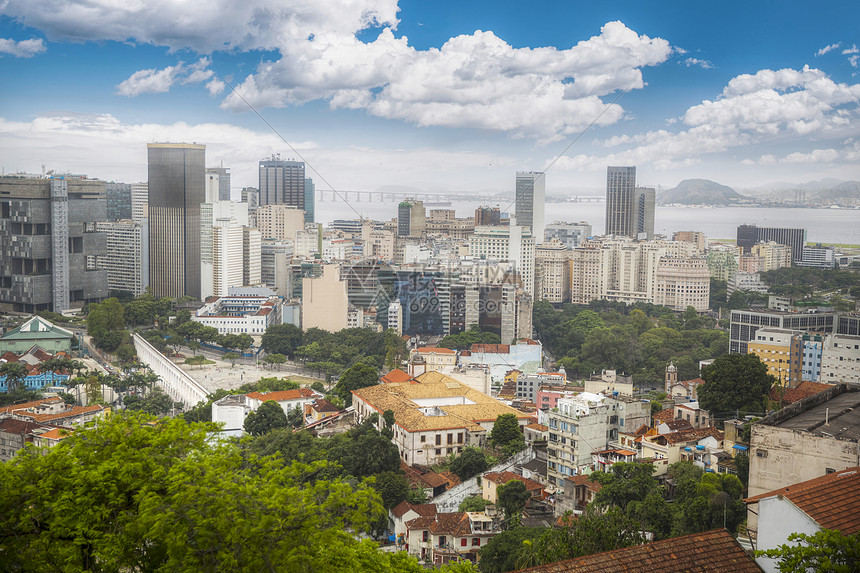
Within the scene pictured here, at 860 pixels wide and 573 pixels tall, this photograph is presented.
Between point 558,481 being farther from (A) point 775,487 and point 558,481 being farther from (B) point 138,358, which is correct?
(B) point 138,358

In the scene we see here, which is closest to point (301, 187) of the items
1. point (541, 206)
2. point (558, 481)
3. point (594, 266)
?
point (541, 206)

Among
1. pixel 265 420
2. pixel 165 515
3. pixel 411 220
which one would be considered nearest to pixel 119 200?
pixel 411 220

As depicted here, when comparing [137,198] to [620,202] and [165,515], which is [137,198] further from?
[165,515]

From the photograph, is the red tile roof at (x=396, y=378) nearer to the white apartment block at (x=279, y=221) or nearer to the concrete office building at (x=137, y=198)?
the white apartment block at (x=279, y=221)

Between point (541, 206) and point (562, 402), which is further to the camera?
point (541, 206)

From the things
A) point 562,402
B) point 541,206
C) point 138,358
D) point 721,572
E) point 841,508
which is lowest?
point 138,358

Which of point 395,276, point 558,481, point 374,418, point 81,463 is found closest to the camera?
point 81,463

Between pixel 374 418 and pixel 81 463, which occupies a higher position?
pixel 81 463
